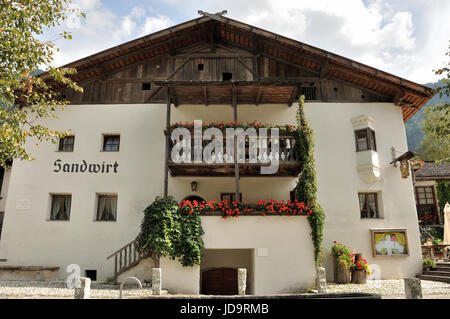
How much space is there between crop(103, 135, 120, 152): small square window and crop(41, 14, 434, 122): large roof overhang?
287 cm

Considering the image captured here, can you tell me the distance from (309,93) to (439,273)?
866 cm

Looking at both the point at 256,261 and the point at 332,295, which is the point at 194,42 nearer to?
the point at 256,261

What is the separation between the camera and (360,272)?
12.4 metres

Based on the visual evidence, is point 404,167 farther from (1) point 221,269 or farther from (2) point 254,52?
(1) point 221,269

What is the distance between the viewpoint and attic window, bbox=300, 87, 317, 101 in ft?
A: 49.8

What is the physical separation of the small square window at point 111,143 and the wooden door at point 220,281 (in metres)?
6.48

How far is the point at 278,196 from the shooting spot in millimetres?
14219

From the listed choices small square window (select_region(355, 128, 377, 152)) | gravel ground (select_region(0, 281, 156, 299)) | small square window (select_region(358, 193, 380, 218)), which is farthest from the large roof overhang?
gravel ground (select_region(0, 281, 156, 299))

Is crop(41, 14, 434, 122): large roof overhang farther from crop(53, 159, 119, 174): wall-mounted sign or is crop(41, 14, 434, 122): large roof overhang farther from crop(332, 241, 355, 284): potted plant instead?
crop(332, 241, 355, 284): potted plant

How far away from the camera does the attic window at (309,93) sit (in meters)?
15.2

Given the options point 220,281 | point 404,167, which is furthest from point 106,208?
point 404,167

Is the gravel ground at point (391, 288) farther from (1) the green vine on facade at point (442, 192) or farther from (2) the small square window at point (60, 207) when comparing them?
(2) the small square window at point (60, 207)
